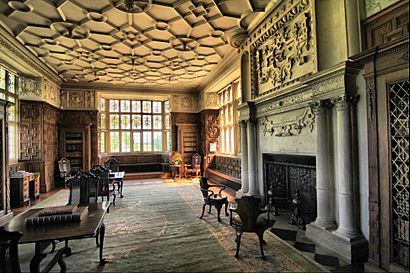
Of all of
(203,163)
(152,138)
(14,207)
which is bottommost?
(14,207)

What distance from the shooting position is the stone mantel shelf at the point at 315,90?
108 inches

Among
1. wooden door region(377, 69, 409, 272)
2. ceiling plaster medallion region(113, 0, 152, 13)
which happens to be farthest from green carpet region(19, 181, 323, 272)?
ceiling plaster medallion region(113, 0, 152, 13)

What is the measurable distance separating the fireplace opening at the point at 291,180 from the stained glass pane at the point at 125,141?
7.71 metres

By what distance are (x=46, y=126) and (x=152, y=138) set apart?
461cm

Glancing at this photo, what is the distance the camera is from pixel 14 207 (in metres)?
5.52

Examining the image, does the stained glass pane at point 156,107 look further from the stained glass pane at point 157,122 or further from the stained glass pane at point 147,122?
the stained glass pane at point 147,122

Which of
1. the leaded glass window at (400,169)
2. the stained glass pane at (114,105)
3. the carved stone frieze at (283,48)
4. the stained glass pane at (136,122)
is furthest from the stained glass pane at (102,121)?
the leaded glass window at (400,169)

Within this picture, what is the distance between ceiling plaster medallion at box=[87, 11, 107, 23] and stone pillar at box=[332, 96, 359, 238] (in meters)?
4.36

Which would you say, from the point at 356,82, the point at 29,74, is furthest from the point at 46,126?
the point at 356,82

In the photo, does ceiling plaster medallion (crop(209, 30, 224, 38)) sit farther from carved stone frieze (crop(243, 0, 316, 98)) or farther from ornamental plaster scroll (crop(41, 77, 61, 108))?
ornamental plaster scroll (crop(41, 77, 61, 108))

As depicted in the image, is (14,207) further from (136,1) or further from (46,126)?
(136,1)

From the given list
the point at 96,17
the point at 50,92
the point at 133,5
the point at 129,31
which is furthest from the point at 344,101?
the point at 50,92

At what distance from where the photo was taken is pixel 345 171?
283 cm

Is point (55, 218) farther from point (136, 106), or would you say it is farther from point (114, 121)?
point (136, 106)
